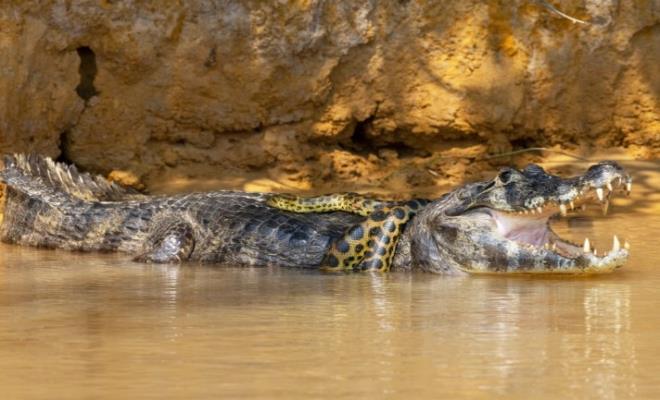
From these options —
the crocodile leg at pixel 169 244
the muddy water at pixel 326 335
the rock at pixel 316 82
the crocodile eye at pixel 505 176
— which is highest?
the rock at pixel 316 82

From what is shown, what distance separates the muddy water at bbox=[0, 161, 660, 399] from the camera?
364 cm

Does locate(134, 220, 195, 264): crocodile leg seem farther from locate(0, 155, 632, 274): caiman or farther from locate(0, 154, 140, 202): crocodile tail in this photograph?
locate(0, 154, 140, 202): crocodile tail

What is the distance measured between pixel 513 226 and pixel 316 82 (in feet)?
10.6

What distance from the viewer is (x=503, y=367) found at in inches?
153

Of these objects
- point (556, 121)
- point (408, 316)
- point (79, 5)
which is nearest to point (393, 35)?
point (556, 121)

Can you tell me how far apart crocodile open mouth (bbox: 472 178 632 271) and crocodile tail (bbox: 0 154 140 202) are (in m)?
3.04

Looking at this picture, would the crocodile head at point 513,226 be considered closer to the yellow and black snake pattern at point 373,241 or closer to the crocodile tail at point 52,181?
the yellow and black snake pattern at point 373,241

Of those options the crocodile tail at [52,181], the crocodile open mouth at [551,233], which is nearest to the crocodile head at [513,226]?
the crocodile open mouth at [551,233]

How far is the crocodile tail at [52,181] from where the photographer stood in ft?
28.0

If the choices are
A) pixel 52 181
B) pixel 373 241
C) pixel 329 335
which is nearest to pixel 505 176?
pixel 373 241

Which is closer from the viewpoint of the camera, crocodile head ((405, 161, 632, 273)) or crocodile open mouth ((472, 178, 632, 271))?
crocodile open mouth ((472, 178, 632, 271))

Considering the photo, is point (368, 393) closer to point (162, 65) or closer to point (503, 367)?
point (503, 367)

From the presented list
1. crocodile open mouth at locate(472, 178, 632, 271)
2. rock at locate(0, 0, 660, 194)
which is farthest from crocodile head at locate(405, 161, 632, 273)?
rock at locate(0, 0, 660, 194)

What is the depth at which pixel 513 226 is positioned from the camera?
266 inches
